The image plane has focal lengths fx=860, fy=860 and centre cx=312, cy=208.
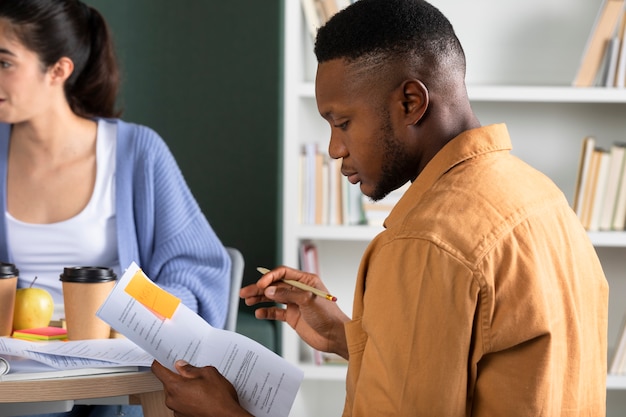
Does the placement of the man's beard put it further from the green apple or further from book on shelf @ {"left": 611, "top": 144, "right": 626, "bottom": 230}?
book on shelf @ {"left": 611, "top": 144, "right": 626, "bottom": 230}

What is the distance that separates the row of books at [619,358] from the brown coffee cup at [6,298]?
6.35 ft

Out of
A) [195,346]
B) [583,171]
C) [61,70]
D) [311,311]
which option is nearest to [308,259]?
[583,171]

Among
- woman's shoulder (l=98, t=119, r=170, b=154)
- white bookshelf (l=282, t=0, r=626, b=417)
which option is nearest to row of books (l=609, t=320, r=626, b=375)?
white bookshelf (l=282, t=0, r=626, b=417)

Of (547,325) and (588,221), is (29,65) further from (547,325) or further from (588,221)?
(588,221)

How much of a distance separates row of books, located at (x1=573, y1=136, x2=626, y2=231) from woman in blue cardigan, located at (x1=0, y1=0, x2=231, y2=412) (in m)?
1.24

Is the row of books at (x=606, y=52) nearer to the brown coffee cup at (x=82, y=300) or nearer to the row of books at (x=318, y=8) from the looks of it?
the row of books at (x=318, y=8)

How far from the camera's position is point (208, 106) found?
9.95ft

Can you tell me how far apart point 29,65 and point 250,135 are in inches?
42.4

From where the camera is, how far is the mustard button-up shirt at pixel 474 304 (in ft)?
3.03

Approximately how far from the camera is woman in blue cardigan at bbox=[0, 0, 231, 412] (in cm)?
200

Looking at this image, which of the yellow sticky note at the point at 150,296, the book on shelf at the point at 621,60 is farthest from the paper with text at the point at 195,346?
the book on shelf at the point at 621,60

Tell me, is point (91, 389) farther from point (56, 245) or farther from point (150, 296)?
point (56, 245)

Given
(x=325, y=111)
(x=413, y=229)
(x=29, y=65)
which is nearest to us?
(x=413, y=229)

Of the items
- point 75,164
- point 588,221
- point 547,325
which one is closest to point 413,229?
point 547,325
